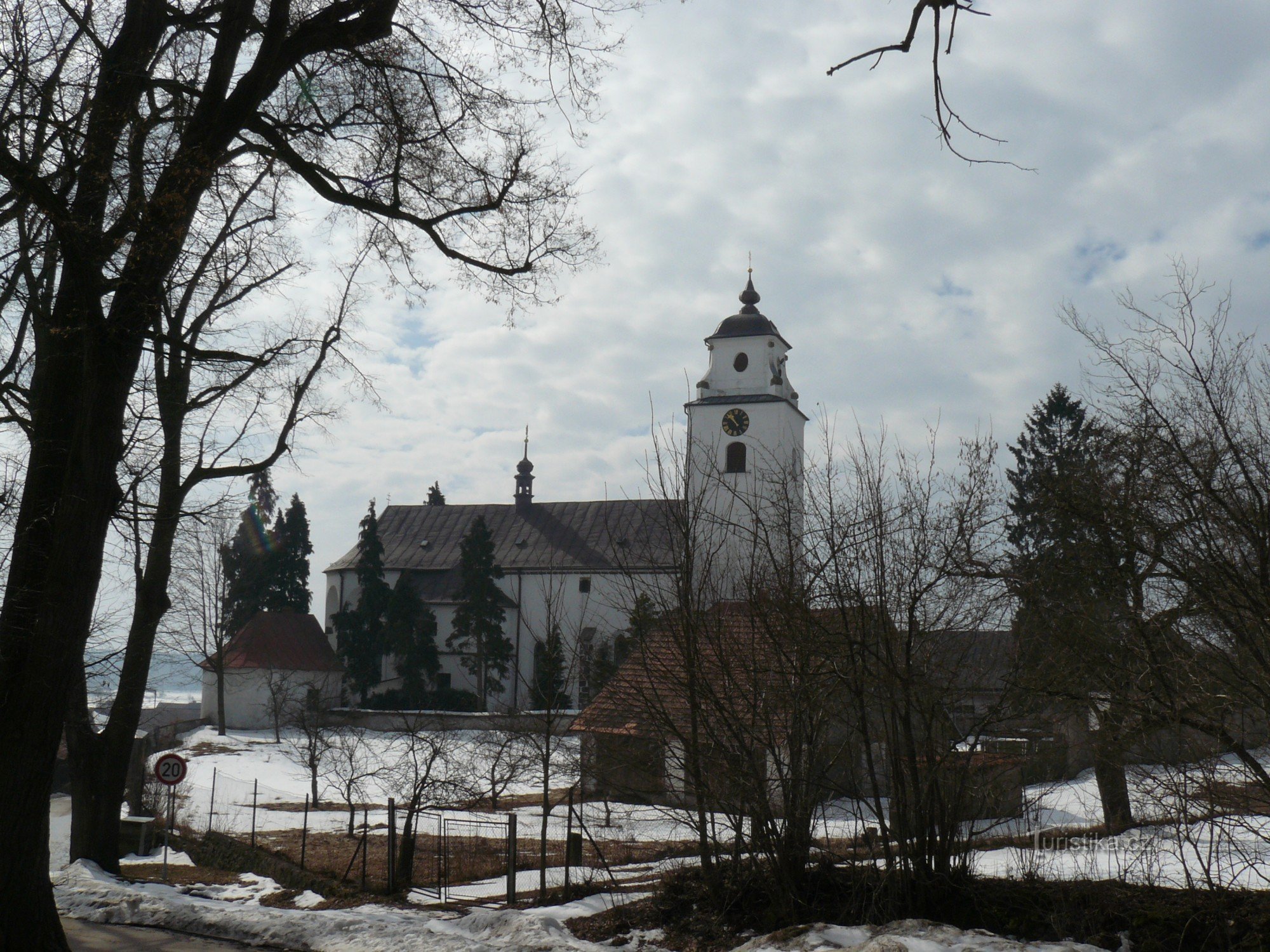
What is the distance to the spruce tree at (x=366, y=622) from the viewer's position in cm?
5703

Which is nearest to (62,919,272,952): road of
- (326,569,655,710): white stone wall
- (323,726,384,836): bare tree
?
(323,726,384,836): bare tree

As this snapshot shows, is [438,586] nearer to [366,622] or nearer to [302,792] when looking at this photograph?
[366,622]

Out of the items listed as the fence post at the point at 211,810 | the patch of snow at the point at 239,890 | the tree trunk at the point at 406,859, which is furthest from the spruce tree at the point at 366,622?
the tree trunk at the point at 406,859

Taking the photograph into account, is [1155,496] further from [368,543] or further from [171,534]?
[368,543]

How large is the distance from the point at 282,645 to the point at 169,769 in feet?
137

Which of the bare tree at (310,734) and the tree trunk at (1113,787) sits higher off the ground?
the bare tree at (310,734)

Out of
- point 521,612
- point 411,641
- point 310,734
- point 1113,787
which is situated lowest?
point 1113,787

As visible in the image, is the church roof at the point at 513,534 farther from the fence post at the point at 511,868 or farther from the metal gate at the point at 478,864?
the fence post at the point at 511,868

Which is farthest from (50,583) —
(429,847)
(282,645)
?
(282,645)

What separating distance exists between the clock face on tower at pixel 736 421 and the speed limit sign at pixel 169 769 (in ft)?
126

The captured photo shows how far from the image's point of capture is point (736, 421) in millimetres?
52594

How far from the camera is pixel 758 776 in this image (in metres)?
8.73

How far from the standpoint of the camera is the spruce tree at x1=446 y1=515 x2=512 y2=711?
54812 millimetres

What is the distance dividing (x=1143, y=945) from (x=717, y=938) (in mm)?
3097
